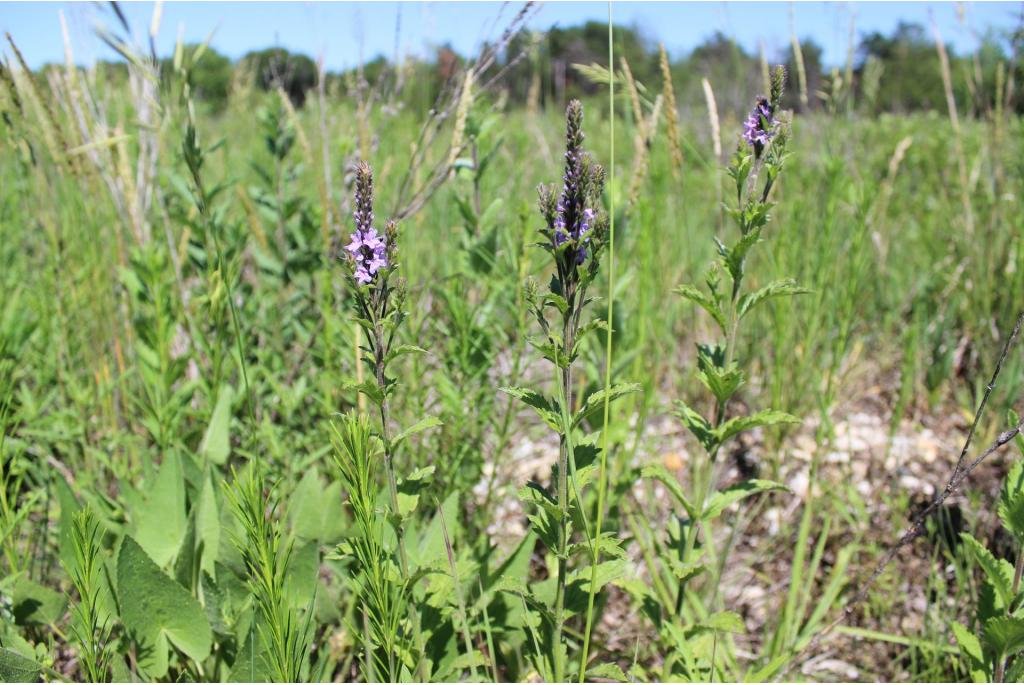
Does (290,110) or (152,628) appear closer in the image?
(152,628)

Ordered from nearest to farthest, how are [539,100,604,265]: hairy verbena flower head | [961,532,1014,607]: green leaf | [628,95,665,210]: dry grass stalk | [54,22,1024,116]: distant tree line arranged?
1. [539,100,604,265]: hairy verbena flower head
2. [961,532,1014,607]: green leaf
3. [628,95,665,210]: dry grass stalk
4. [54,22,1024,116]: distant tree line

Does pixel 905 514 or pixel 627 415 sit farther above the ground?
pixel 627 415

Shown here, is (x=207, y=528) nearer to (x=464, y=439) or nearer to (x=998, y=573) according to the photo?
(x=464, y=439)

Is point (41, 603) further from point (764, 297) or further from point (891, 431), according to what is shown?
point (891, 431)

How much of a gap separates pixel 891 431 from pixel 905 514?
287 millimetres

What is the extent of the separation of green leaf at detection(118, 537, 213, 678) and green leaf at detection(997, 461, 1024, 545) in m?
1.40

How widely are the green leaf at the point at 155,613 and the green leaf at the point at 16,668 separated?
0.50 ft

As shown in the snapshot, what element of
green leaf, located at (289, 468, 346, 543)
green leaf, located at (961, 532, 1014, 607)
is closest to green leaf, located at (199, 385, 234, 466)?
green leaf, located at (289, 468, 346, 543)

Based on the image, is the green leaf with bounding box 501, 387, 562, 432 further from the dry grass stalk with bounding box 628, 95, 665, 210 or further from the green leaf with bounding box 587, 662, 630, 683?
the dry grass stalk with bounding box 628, 95, 665, 210

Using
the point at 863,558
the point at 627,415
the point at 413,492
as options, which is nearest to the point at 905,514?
the point at 863,558

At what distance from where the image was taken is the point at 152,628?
4.35ft

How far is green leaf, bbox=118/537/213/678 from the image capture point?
1284 mm

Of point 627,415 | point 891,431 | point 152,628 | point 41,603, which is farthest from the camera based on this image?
point 891,431

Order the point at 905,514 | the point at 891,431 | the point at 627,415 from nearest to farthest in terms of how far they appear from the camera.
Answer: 1. the point at 627,415
2. the point at 905,514
3. the point at 891,431
